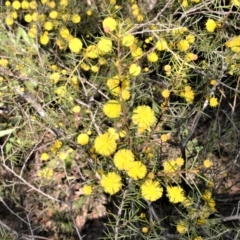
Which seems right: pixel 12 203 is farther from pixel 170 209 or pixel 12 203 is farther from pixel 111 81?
pixel 111 81

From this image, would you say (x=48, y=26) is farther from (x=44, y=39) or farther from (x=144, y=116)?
(x=144, y=116)

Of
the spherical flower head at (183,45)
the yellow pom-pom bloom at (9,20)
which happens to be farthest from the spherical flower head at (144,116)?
the yellow pom-pom bloom at (9,20)

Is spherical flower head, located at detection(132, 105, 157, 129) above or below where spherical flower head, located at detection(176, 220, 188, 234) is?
above

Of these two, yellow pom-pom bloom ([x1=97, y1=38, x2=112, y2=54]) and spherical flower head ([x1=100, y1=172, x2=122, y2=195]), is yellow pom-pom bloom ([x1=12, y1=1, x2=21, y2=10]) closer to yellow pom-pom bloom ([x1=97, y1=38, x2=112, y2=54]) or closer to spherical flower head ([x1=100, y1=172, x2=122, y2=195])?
yellow pom-pom bloom ([x1=97, y1=38, x2=112, y2=54])

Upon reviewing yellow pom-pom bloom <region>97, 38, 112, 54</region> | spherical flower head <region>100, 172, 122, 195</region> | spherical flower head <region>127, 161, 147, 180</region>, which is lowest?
spherical flower head <region>100, 172, 122, 195</region>

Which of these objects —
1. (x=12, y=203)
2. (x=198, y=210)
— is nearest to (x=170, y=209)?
(x=198, y=210)

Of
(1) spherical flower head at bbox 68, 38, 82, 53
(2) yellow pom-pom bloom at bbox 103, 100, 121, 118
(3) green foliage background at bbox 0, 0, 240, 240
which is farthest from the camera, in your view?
(1) spherical flower head at bbox 68, 38, 82, 53

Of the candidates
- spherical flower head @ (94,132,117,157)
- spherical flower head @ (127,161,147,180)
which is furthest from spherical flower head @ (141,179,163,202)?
spherical flower head @ (94,132,117,157)
